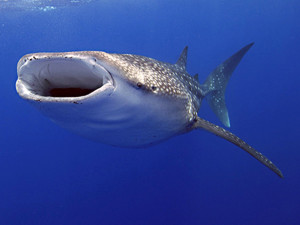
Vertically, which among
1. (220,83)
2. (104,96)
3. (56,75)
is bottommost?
(104,96)

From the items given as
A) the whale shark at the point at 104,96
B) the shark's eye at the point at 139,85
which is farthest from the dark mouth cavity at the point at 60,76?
the shark's eye at the point at 139,85

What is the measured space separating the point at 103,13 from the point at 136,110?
1201 inches

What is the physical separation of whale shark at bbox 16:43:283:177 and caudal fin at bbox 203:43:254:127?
3122mm

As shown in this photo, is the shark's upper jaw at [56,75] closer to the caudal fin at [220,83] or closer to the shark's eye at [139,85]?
the shark's eye at [139,85]

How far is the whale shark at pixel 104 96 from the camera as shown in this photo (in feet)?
5.94

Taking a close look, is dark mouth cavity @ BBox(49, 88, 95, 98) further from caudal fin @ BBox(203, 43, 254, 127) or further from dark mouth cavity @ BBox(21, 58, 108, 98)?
caudal fin @ BBox(203, 43, 254, 127)

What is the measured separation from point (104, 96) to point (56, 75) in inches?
21.0

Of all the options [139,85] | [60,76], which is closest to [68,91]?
[60,76]

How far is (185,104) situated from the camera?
3.06 meters

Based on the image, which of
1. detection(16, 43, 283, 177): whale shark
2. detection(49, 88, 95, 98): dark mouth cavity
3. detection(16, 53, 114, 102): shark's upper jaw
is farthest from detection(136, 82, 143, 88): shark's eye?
detection(49, 88, 95, 98): dark mouth cavity

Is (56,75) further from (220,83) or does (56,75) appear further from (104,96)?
(220,83)

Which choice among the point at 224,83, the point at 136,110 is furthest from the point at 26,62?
the point at 224,83

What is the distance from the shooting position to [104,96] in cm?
184

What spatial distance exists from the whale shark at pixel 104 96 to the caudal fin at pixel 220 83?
312cm
